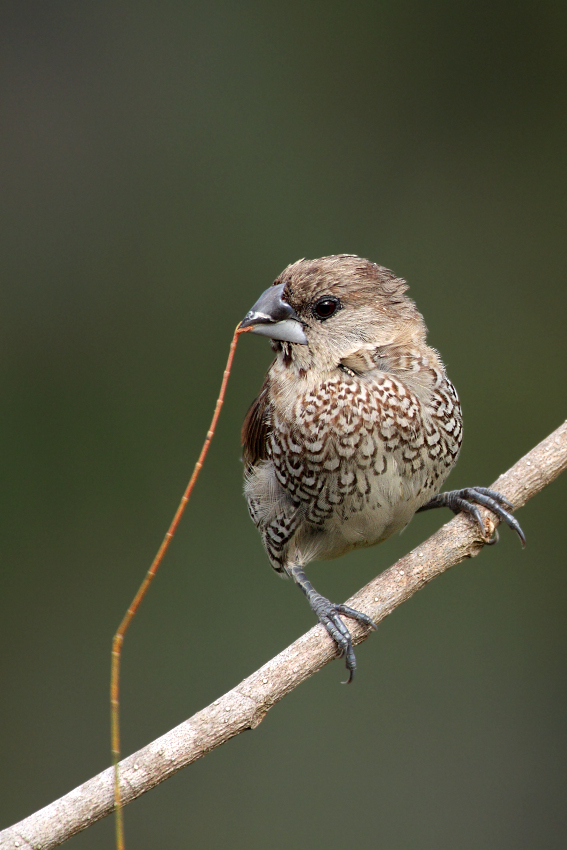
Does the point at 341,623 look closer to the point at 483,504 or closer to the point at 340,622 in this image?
the point at 340,622

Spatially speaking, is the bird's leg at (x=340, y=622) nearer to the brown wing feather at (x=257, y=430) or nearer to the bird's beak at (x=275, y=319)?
the brown wing feather at (x=257, y=430)

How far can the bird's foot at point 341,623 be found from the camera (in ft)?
8.70

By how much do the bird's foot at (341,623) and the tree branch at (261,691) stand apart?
21 mm

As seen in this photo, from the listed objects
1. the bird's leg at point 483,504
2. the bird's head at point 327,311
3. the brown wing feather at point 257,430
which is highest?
the bird's head at point 327,311

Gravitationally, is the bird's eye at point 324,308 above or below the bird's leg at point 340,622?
above

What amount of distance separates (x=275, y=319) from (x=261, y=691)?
0.99 meters

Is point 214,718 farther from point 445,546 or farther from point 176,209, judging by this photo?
point 176,209

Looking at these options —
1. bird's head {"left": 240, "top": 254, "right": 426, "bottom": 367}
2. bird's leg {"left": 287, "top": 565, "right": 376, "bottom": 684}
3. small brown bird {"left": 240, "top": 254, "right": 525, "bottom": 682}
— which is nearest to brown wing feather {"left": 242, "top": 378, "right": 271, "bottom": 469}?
small brown bird {"left": 240, "top": 254, "right": 525, "bottom": 682}

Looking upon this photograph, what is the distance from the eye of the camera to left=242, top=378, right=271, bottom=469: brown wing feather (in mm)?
3035

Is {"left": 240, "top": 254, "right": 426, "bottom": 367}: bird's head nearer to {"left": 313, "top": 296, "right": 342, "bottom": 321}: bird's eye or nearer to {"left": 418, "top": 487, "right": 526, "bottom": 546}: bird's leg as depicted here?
{"left": 313, "top": 296, "right": 342, "bottom": 321}: bird's eye

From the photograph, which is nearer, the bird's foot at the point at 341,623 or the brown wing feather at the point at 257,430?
the bird's foot at the point at 341,623

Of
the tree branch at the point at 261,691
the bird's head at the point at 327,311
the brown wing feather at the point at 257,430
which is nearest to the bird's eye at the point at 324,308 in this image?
the bird's head at the point at 327,311

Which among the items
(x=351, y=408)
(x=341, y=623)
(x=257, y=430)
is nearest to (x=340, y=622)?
(x=341, y=623)

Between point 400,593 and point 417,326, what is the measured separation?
2.62 feet
